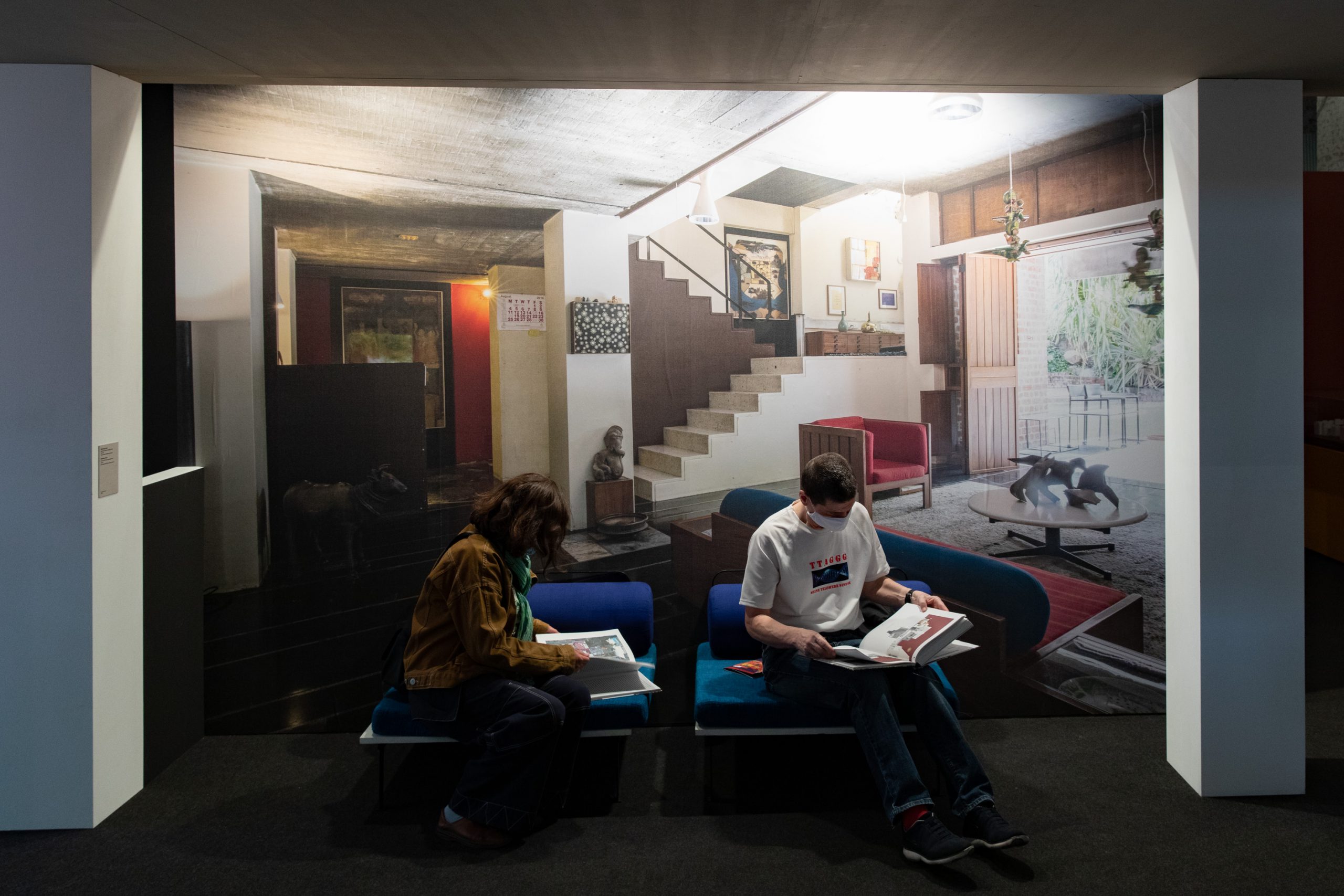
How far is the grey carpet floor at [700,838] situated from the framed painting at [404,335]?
58.7 inches

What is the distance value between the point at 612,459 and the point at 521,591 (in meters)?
1.02

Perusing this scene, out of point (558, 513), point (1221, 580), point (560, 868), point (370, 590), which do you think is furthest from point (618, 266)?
point (1221, 580)

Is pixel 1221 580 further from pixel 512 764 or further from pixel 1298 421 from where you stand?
pixel 512 764

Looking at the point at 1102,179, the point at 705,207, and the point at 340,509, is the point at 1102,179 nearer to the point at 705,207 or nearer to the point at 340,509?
the point at 705,207

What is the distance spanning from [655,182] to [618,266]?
39 cm

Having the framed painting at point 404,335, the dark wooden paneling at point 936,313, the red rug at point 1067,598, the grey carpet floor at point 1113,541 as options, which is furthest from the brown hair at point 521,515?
the dark wooden paneling at point 936,313

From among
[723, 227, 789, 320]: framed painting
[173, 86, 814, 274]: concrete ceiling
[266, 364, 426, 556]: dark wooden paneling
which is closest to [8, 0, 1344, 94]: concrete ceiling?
[173, 86, 814, 274]: concrete ceiling

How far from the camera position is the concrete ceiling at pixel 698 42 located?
6.90 ft

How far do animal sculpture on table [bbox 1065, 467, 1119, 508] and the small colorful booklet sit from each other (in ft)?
5.22

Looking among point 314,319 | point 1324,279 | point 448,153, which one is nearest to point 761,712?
point 314,319

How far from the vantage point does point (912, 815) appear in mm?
2162

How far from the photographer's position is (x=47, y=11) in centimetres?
206

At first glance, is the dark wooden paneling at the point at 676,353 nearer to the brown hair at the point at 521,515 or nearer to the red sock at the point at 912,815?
the brown hair at the point at 521,515

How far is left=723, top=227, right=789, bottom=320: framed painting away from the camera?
329 centimetres
